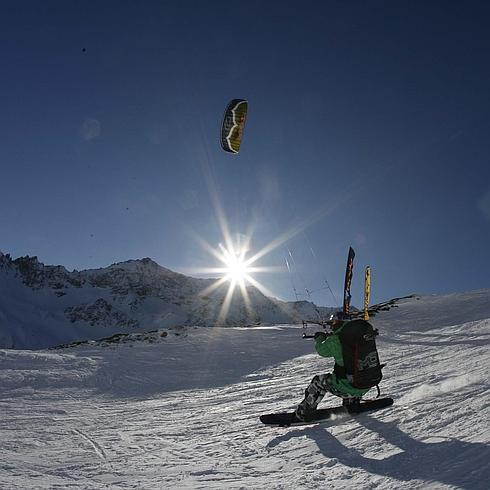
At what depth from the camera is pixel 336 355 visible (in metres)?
5.63

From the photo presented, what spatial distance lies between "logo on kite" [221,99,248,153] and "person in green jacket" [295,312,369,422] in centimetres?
1536

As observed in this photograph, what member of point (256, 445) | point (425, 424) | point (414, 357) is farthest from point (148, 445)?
point (414, 357)

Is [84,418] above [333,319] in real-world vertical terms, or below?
below

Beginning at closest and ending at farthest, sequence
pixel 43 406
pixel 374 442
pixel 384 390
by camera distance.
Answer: pixel 374 442
pixel 384 390
pixel 43 406

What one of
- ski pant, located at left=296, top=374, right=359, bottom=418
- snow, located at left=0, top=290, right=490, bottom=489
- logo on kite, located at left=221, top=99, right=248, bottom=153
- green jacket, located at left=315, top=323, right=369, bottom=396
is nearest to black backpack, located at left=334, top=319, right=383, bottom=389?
green jacket, located at left=315, top=323, right=369, bottom=396

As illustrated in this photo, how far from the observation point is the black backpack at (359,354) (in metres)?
5.47

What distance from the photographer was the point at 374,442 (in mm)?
4570

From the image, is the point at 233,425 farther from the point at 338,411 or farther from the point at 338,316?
the point at 338,316

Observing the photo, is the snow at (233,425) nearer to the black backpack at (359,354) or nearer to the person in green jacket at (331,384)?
the person in green jacket at (331,384)

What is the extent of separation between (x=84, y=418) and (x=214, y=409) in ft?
7.53

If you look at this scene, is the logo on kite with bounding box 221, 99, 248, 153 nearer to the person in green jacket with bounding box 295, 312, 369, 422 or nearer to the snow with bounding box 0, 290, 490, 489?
the snow with bounding box 0, 290, 490, 489

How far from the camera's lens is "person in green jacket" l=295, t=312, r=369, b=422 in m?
5.64

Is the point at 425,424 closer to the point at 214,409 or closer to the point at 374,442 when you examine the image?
the point at 374,442

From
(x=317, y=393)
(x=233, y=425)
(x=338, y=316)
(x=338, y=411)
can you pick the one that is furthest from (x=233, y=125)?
(x=338, y=411)
